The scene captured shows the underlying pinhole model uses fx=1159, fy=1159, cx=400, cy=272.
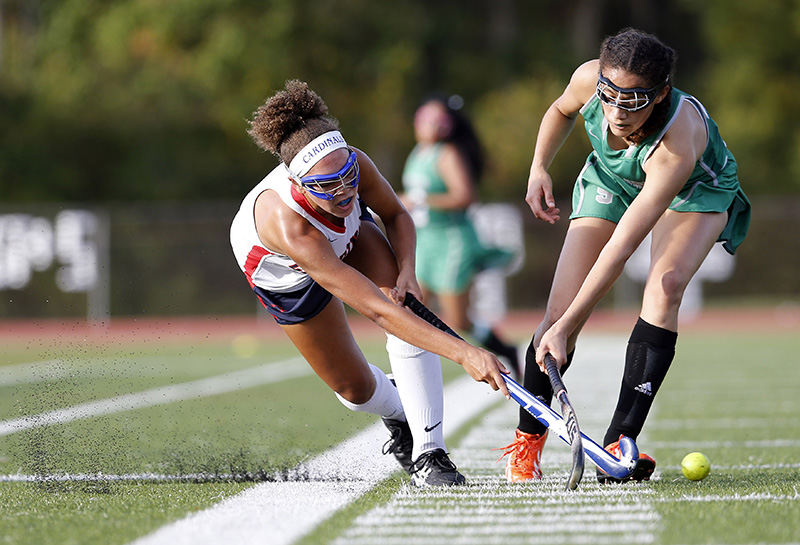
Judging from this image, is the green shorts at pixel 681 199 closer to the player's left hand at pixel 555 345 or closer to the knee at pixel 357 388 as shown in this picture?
the player's left hand at pixel 555 345

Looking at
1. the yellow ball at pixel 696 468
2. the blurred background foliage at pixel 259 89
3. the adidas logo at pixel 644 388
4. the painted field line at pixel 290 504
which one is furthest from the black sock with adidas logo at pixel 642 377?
the blurred background foliage at pixel 259 89

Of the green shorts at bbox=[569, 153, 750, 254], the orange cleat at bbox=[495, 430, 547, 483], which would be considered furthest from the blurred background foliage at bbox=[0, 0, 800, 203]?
the orange cleat at bbox=[495, 430, 547, 483]

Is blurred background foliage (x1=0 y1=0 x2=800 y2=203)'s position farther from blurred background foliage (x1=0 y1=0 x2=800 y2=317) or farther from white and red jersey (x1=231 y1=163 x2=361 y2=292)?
white and red jersey (x1=231 y1=163 x2=361 y2=292)

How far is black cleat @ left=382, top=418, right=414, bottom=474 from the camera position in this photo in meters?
4.81

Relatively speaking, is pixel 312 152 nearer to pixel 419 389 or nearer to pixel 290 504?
pixel 419 389

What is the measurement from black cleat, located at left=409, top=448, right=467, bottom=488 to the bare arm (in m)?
1.01

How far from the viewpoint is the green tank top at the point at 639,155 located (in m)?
4.21

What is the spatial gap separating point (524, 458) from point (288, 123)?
1557 millimetres

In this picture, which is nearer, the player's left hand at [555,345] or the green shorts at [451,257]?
the player's left hand at [555,345]

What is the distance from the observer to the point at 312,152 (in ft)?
13.0

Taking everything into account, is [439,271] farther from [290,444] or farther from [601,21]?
[601,21]

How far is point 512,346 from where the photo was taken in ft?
27.2

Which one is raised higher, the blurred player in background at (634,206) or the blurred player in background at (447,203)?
the blurred player in background at (634,206)

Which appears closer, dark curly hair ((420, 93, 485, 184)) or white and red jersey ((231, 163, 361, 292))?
white and red jersey ((231, 163, 361, 292))
